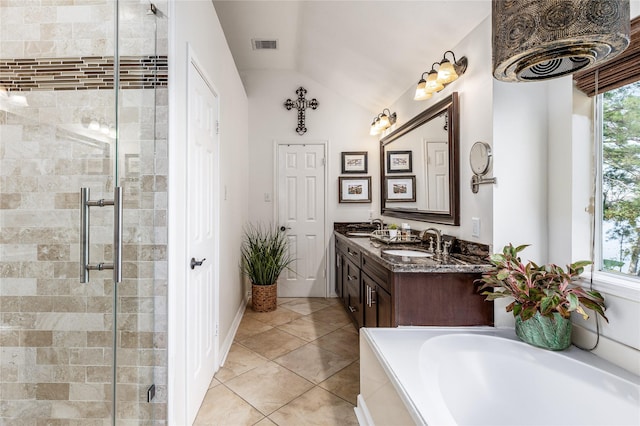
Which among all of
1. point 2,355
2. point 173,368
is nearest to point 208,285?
point 173,368

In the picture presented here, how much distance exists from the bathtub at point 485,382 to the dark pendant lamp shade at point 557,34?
3.83 feet

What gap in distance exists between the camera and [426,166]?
8.89 ft

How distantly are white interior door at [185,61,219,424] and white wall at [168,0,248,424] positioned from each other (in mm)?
95

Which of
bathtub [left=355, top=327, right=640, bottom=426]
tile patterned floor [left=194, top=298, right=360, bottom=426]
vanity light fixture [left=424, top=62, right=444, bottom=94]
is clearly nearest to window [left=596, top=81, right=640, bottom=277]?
bathtub [left=355, top=327, right=640, bottom=426]

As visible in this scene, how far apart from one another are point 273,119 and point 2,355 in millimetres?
3314

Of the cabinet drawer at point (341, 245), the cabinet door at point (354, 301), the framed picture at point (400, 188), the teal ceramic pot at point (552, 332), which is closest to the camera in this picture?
the teal ceramic pot at point (552, 332)

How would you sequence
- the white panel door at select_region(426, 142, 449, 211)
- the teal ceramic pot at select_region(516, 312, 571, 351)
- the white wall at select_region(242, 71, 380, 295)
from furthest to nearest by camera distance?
the white wall at select_region(242, 71, 380, 295) < the white panel door at select_region(426, 142, 449, 211) < the teal ceramic pot at select_region(516, 312, 571, 351)

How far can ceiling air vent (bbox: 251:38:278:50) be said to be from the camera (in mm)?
3335

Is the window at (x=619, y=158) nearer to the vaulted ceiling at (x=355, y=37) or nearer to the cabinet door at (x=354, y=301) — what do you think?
the vaulted ceiling at (x=355, y=37)

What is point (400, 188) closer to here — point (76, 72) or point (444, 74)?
point (444, 74)

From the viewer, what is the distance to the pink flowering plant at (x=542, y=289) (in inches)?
54.5

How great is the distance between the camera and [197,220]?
182 cm

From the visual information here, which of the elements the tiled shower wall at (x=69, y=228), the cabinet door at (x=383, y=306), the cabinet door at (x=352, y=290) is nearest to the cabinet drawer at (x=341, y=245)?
the cabinet door at (x=352, y=290)

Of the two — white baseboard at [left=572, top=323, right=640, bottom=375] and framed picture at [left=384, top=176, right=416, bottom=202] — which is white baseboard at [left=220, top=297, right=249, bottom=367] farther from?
white baseboard at [left=572, top=323, right=640, bottom=375]
